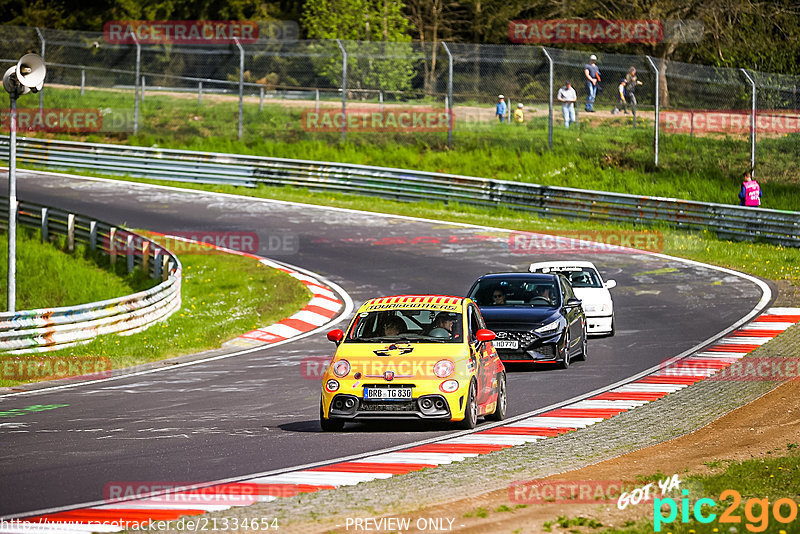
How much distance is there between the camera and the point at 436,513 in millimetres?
8305

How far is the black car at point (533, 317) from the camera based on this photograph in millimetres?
16828

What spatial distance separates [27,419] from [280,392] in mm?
3207

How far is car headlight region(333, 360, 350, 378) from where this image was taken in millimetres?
12375

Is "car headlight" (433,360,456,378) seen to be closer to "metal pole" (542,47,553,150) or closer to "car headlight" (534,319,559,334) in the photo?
"car headlight" (534,319,559,334)

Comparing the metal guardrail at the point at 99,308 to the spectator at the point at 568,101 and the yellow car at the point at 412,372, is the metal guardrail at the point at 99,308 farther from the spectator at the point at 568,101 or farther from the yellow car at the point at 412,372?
the spectator at the point at 568,101

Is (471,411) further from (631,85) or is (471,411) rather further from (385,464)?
(631,85)

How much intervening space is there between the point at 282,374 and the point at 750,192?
56.1ft

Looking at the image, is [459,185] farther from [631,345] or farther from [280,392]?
[280,392]

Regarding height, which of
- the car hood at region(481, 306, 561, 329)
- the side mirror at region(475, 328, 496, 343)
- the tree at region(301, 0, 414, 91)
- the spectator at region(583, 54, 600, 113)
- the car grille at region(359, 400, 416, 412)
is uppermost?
the tree at region(301, 0, 414, 91)

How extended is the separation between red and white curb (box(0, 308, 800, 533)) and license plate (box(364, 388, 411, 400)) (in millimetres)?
616

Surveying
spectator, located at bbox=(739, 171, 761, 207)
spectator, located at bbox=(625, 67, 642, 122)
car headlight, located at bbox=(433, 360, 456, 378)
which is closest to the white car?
car headlight, located at bbox=(433, 360, 456, 378)

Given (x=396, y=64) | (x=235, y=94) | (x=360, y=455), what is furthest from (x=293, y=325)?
(x=235, y=94)

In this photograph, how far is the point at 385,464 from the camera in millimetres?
10711

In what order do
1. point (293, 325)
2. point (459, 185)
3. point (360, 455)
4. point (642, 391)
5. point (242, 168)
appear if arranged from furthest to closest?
1. point (242, 168)
2. point (459, 185)
3. point (293, 325)
4. point (642, 391)
5. point (360, 455)
